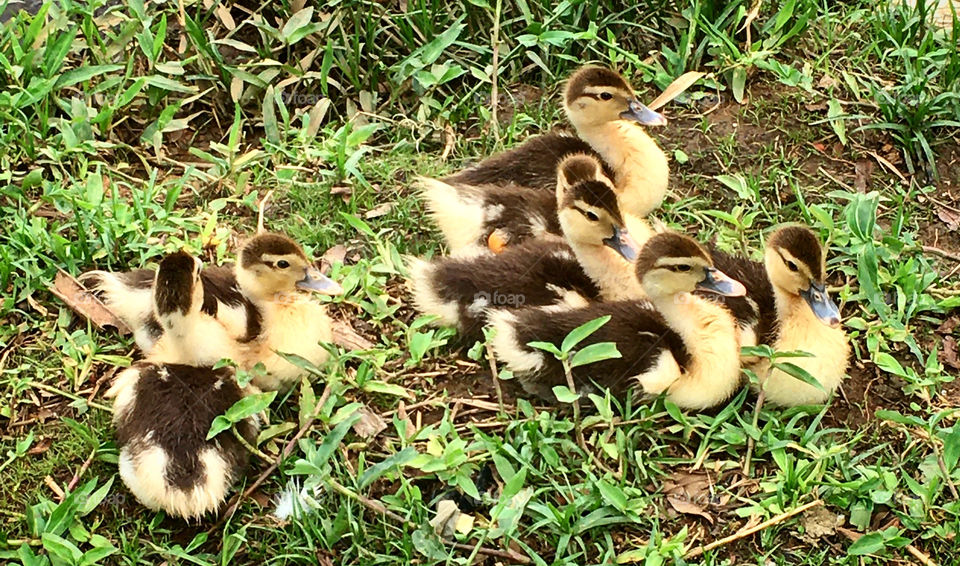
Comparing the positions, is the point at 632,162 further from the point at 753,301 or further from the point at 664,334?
the point at 664,334

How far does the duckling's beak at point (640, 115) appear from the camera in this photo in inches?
164

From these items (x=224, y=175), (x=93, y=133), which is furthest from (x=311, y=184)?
(x=93, y=133)

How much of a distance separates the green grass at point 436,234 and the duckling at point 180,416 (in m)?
0.14

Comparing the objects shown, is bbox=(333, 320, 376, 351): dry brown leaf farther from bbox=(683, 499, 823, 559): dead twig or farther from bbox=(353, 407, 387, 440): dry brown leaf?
bbox=(683, 499, 823, 559): dead twig

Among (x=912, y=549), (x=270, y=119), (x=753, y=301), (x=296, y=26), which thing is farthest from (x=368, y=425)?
(x=296, y=26)

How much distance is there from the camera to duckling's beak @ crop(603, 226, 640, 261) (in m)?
3.68

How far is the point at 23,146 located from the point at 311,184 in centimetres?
105

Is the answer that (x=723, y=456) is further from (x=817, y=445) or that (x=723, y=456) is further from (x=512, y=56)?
(x=512, y=56)

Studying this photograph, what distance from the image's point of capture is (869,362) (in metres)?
3.76

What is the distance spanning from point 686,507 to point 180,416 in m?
1.38

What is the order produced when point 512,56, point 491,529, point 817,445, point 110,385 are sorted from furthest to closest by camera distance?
point 512,56 → point 110,385 → point 817,445 → point 491,529

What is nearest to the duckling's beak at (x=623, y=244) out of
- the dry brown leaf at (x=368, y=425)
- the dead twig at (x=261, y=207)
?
the dry brown leaf at (x=368, y=425)

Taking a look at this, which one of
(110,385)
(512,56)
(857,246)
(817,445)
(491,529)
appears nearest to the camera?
(491,529)

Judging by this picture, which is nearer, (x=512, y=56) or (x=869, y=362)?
(x=869, y=362)
